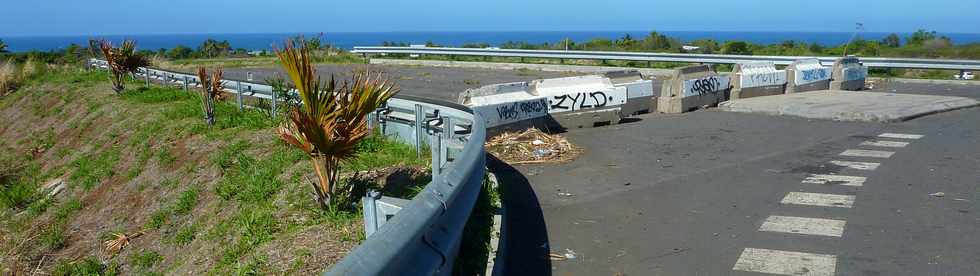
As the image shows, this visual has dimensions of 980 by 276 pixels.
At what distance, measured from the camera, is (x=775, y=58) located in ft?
97.7

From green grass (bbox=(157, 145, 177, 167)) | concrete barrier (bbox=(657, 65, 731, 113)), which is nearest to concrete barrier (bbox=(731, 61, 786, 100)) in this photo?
concrete barrier (bbox=(657, 65, 731, 113))

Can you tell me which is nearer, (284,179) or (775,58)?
(284,179)

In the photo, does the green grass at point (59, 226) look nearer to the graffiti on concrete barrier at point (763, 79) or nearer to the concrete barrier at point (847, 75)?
the graffiti on concrete barrier at point (763, 79)

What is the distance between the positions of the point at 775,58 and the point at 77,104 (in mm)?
22589

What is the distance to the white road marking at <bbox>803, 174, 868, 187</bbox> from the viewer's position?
8648 mm

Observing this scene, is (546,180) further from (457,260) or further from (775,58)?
(775,58)

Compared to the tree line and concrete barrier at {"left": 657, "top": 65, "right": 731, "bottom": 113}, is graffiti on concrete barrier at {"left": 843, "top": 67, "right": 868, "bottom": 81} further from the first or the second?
the tree line

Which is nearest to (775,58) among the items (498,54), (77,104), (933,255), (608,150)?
(498,54)

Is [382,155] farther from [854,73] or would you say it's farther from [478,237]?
[854,73]

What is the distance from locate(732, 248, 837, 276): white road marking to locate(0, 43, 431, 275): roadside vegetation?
289 cm

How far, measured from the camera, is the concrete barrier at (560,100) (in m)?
11.9

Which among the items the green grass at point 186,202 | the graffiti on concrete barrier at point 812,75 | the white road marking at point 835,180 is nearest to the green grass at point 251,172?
the green grass at point 186,202

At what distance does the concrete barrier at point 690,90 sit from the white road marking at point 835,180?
7412 millimetres

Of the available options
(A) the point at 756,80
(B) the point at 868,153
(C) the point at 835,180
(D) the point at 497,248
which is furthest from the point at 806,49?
(D) the point at 497,248
